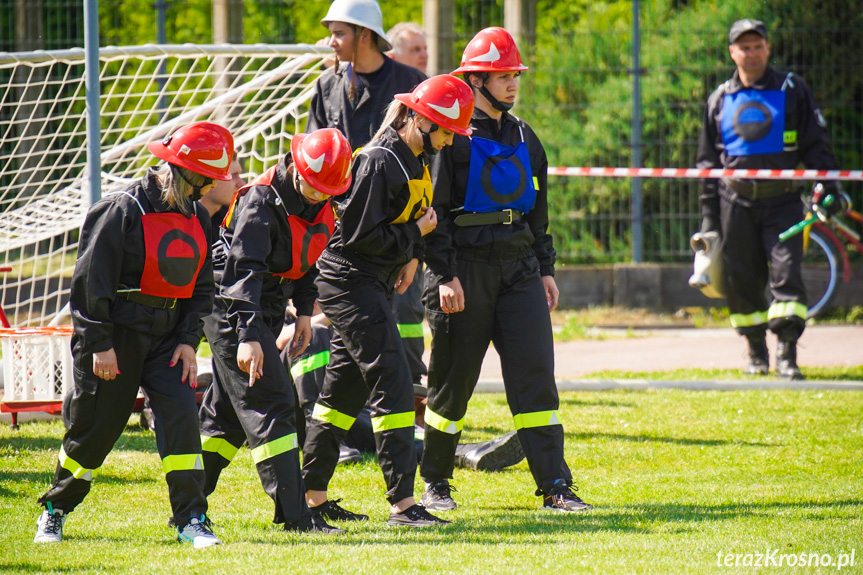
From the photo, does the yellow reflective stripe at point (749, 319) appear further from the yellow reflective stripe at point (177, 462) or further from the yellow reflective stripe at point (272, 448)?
the yellow reflective stripe at point (177, 462)

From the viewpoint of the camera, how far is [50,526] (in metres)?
4.68

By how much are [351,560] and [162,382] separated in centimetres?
110

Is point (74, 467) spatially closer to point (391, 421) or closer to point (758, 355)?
point (391, 421)

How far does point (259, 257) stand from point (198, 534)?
3.81 ft

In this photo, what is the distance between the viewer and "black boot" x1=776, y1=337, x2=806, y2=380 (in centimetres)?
885

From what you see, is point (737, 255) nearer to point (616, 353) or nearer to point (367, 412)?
point (616, 353)

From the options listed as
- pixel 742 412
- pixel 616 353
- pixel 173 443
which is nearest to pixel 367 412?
pixel 173 443

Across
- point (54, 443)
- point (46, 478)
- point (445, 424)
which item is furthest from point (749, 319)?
point (46, 478)

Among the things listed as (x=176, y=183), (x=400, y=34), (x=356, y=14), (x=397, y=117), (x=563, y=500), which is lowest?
(x=563, y=500)

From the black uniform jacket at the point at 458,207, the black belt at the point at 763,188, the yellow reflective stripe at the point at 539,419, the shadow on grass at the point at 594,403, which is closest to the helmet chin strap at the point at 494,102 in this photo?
the black uniform jacket at the point at 458,207

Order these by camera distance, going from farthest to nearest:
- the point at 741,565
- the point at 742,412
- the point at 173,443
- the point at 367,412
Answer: the point at 742,412
the point at 367,412
the point at 173,443
the point at 741,565

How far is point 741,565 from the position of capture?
418cm

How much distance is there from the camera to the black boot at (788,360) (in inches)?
348

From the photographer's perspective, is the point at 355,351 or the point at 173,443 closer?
the point at 173,443
